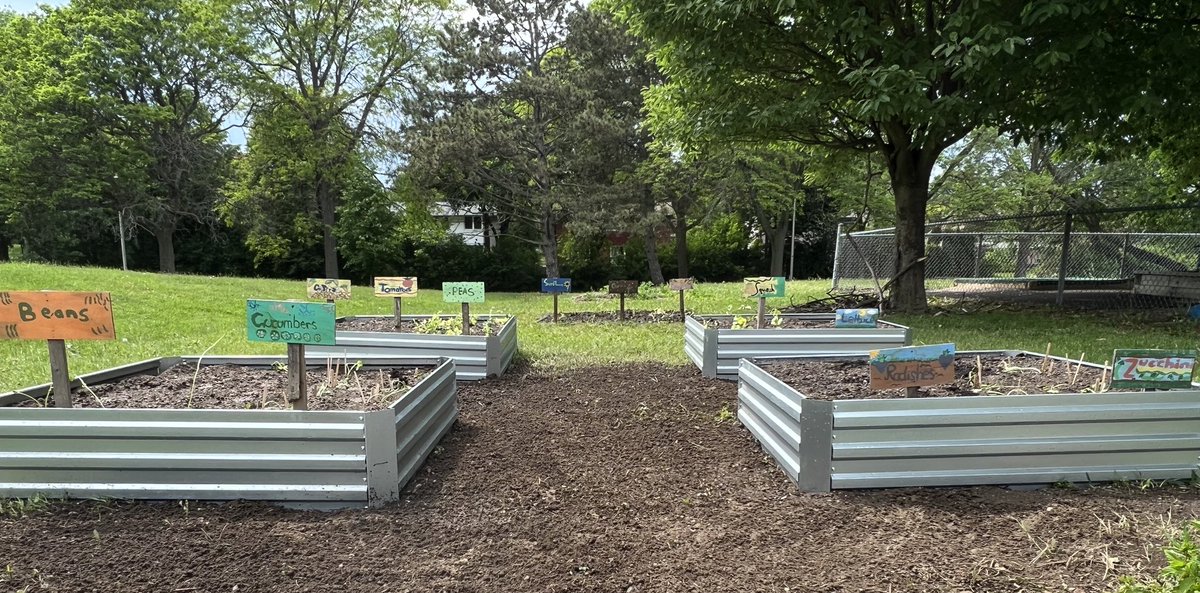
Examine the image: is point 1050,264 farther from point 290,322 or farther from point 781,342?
point 290,322

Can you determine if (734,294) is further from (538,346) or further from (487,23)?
(487,23)

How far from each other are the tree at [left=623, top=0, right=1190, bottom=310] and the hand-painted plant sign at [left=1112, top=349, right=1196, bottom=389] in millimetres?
3565

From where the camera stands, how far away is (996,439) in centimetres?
292

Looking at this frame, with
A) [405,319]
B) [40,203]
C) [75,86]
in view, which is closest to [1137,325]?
[405,319]

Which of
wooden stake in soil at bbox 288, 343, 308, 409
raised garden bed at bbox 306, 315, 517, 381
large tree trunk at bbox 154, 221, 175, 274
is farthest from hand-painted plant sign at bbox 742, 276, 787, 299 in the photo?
large tree trunk at bbox 154, 221, 175, 274

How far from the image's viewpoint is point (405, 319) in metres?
7.04

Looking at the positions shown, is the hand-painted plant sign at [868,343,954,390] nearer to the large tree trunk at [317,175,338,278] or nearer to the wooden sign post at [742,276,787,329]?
the wooden sign post at [742,276,787,329]

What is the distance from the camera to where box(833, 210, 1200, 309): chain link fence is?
10.4 m

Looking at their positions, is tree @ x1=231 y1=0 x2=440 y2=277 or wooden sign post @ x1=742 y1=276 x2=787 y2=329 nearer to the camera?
wooden sign post @ x1=742 y1=276 x2=787 y2=329

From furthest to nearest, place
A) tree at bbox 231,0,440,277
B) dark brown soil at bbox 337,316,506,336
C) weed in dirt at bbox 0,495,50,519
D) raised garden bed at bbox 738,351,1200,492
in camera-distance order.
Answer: tree at bbox 231,0,440,277 → dark brown soil at bbox 337,316,506,336 → raised garden bed at bbox 738,351,1200,492 → weed in dirt at bbox 0,495,50,519

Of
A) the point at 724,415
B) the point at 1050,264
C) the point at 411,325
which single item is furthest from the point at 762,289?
the point at 1050,264

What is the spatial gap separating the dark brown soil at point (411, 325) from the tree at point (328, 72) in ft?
60.5

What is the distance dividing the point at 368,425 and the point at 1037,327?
8.59 meters

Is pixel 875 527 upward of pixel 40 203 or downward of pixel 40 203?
downward
